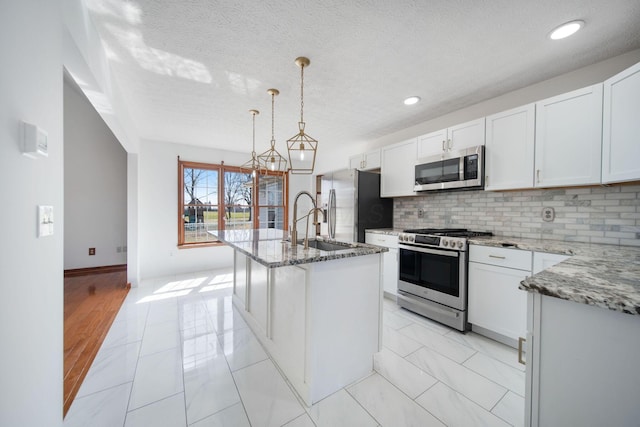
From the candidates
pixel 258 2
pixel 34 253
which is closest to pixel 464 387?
pixel 34 253

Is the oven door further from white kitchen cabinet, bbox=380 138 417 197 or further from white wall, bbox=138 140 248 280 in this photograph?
white wall, bbox=138 140 248 280

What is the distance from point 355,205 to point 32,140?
3.05 metres

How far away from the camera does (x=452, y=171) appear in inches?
107

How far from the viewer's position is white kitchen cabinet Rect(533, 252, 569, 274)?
182 cm

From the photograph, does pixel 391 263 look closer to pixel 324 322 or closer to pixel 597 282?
pixel 324 322

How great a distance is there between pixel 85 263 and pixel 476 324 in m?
6.12

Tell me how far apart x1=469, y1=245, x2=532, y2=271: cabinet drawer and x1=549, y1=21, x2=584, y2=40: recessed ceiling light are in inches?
64.1

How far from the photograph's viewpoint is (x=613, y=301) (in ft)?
2.37

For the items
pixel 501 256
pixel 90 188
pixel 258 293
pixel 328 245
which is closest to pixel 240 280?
pixel 258 293

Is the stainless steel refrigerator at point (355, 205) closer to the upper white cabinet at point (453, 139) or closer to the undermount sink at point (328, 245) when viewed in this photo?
the upper white cabinet at point (453, 139)

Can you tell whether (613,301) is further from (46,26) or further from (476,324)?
(46,26)

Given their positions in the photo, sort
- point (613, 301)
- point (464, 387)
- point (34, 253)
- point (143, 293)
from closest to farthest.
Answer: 1. point (613, 301)
2. point (34, 253)
3. point (464, 387)
4. point (143, 293)

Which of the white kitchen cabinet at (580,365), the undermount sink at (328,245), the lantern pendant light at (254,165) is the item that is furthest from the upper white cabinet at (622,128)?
the lantern pendant light at (254,165)

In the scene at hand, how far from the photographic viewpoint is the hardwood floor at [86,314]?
1785mm
